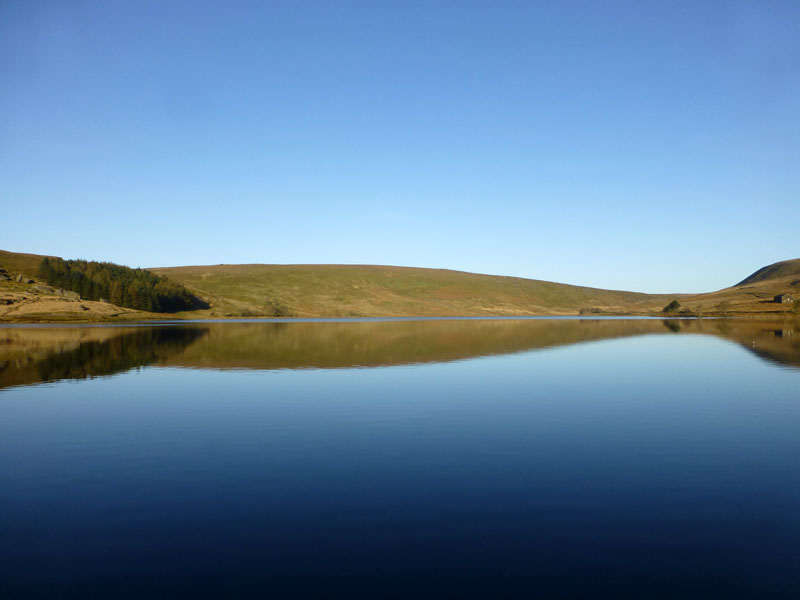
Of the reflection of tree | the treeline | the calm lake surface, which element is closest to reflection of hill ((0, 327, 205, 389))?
the reflection of tree

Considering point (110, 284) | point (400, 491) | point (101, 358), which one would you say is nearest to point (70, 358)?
point (101, 358)

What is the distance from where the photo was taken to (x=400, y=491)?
481 inches

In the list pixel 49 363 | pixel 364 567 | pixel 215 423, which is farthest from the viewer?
pixel 49 363

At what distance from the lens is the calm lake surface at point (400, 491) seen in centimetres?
845

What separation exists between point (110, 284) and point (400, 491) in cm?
16018

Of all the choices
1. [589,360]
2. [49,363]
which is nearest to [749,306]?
[589,360]

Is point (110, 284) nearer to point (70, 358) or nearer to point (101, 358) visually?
point (70, 358)

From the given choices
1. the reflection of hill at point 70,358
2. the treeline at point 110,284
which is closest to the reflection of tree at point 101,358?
the reflection of hill at point 70,358

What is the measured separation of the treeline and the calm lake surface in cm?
13324

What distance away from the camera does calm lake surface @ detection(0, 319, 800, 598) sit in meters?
8.45

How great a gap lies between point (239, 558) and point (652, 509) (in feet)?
26.6

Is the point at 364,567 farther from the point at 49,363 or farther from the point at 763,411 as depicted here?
the point at 49,363

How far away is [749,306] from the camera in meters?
187

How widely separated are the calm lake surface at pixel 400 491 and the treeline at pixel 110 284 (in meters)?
133
